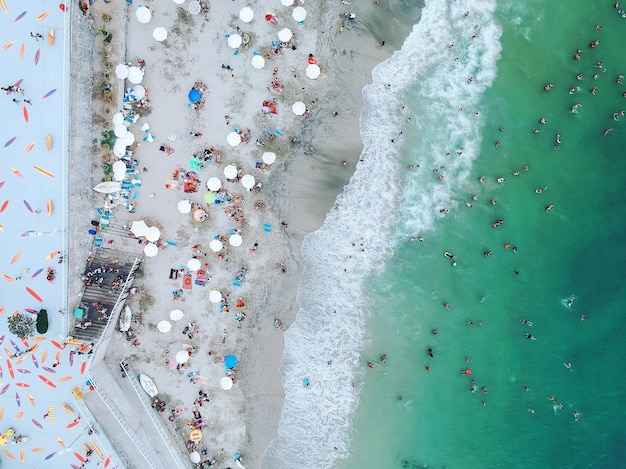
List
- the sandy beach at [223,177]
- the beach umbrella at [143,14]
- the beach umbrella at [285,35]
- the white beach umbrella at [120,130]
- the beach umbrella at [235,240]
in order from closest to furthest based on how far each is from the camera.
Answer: the beach umbrella at [143,14] < the beach umbrella at [285,35] < the white beach umbrella at [120,130] < the sandy beach at [223,177] < the beach umbrella at [235,240]

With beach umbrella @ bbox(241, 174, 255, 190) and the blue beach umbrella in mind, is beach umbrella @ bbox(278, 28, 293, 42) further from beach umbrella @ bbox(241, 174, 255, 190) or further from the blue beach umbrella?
beach umbrella @ bbox(241, 174, 255, 190)

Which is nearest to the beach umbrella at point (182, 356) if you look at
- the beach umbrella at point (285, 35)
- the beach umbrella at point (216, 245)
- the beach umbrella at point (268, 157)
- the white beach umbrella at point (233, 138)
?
the beach umbrella at point (216, 245)

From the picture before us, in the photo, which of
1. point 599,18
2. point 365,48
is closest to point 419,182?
point 365,48

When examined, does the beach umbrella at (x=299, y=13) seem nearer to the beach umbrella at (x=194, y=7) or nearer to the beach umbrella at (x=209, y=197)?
the beach umbrella at (x=194, y=7)

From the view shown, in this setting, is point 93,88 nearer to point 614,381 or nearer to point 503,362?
point 503,362

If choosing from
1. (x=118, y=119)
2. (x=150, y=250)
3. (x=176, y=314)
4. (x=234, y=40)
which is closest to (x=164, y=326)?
(x=176, y=314)

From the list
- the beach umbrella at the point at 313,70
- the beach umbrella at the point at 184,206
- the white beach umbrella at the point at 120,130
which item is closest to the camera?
the white beach umbrella at the point at 120,130
